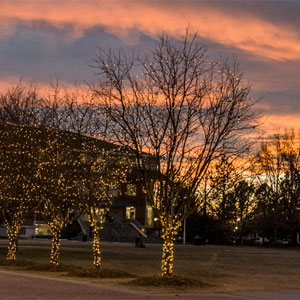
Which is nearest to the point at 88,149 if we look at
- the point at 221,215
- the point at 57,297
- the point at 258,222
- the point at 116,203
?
the point at 57,297

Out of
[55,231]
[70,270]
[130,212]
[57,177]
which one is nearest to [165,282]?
[70,270]

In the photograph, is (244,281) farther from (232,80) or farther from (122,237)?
(122,237)

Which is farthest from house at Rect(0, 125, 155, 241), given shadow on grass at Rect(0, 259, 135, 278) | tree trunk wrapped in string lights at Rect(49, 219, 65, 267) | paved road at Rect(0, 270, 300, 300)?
paved road at Rect(0, 270, 300, 300)

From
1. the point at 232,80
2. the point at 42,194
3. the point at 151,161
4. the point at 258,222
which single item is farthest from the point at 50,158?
the point at 258,222

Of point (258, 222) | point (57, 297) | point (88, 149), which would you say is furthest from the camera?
point (258, 222)

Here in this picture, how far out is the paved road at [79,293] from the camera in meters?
17.5

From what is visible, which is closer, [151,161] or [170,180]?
[170,180]

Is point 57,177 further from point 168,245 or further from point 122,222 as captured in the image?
point 122,222

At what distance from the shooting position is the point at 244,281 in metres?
26.4

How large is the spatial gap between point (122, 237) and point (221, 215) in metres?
13.7

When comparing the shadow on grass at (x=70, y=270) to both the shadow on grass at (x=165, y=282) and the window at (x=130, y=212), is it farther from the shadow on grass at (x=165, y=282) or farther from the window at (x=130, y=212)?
the window at (x=130, y=212)

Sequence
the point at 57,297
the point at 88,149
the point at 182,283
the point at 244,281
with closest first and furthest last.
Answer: the point at 57,297, the point at 182,283, the point at 244,281, the point at 88,149

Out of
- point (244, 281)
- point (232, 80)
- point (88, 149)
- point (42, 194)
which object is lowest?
point (244, 281)

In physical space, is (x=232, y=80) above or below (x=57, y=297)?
above
